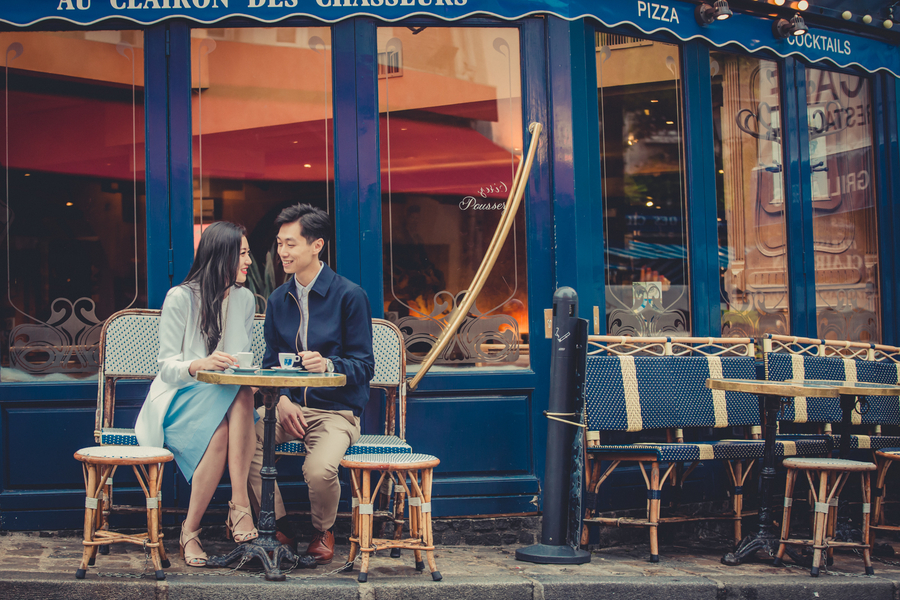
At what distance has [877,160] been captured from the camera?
603 cm

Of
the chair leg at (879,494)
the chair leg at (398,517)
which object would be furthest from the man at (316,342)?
the chair leg at (879,494)

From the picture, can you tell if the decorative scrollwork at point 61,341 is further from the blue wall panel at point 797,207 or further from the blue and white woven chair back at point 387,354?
the blue wall panel at point 797,207

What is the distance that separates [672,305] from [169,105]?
3462 millimetres

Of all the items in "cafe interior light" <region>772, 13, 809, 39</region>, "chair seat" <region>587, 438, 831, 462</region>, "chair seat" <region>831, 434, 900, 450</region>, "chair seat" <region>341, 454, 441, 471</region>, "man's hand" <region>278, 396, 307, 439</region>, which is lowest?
"chair seat" <region>831, 434, 900, 450</region>

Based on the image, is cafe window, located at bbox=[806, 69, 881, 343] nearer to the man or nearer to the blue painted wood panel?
the blue painted wood panel

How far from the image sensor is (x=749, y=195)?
220 inches

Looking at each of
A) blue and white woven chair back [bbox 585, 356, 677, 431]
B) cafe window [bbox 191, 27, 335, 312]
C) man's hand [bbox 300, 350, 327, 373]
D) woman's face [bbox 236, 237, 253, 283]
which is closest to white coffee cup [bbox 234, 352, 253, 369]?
man's hand [bbox 300, 350, 327, 373]

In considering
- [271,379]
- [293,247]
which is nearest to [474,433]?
[293,247]

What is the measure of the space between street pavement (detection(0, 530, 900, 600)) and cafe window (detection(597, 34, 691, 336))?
63.7 inches

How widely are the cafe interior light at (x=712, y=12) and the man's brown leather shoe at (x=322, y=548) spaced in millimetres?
3985

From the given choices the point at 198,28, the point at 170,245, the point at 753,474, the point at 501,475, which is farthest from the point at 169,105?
the point at 753,474

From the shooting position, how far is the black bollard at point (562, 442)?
416 cm

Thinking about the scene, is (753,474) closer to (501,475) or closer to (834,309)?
(834,309)

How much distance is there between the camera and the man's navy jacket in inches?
161
